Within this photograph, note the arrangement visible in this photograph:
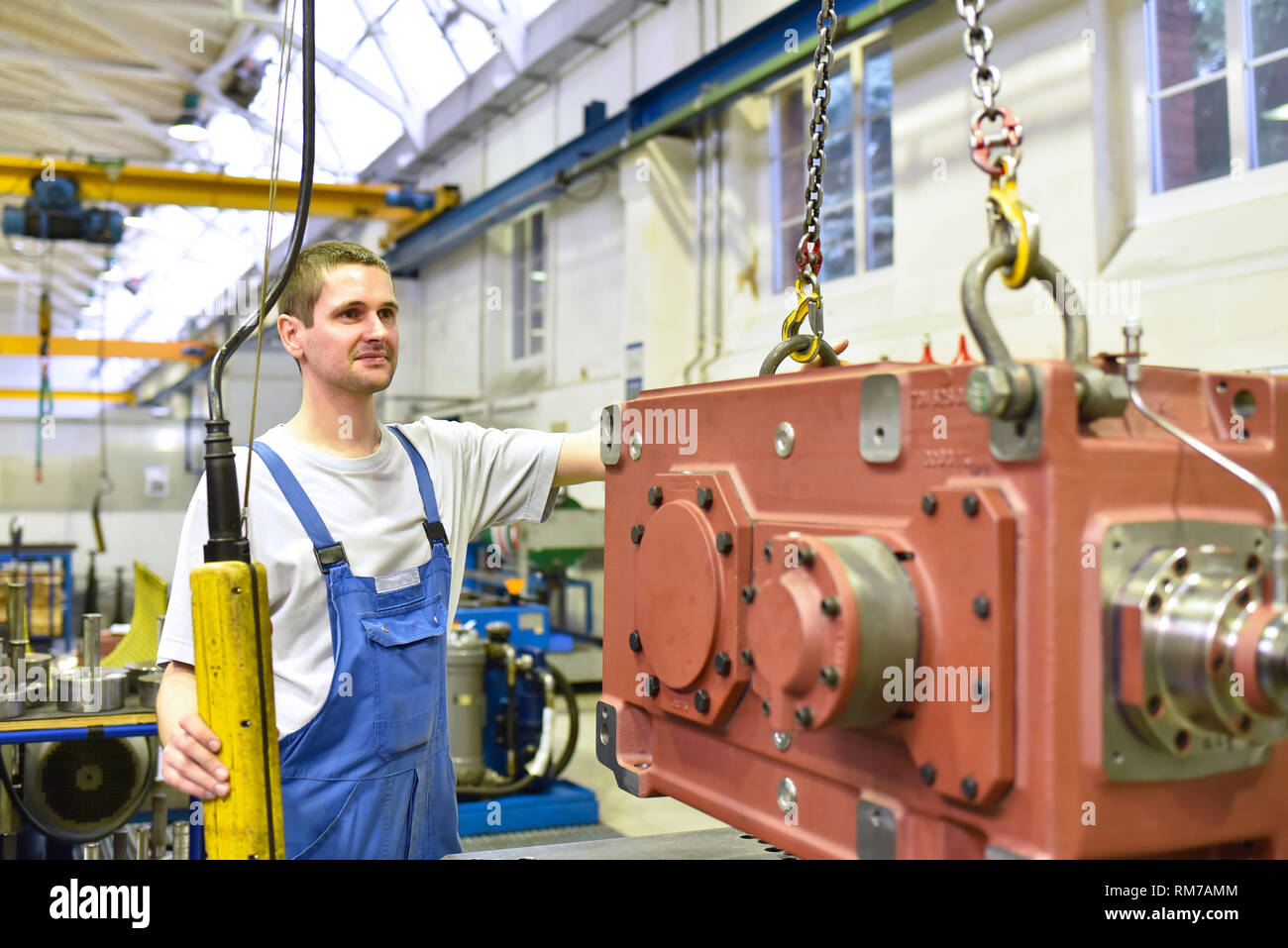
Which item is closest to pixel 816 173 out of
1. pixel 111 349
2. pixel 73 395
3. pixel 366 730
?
pixel 366 730

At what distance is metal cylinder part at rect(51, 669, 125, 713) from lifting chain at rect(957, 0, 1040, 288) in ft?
8.30

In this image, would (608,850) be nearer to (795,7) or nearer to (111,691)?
(111,691)

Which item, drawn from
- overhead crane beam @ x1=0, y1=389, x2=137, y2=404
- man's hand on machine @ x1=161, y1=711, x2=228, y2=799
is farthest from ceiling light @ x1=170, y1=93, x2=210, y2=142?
man's hand on machine @ x1=161, y1=711, x2=228, y2=799

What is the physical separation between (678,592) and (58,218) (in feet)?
Result: 20.6

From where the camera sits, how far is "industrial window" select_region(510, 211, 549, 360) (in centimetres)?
790

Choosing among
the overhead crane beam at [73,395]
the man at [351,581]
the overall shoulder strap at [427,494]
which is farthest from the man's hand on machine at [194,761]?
the overhead crane beam at [73,395]

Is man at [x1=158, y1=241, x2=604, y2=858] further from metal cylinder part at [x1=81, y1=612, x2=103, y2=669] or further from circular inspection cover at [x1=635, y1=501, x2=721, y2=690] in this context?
metal cylinder part at [x1=81, y1=612, x2=103, y2=669]

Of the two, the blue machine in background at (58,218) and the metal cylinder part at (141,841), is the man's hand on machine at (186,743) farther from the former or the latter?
the blue machine in background at (58,218)

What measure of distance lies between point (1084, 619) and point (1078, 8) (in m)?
3.63

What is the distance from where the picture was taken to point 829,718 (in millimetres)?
711

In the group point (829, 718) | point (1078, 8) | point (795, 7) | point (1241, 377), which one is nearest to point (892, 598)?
point (829, 718)

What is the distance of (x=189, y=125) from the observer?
6871 mm

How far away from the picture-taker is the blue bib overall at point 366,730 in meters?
1.44

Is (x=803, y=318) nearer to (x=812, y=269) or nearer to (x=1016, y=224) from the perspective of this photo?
(x=812, y=269)
